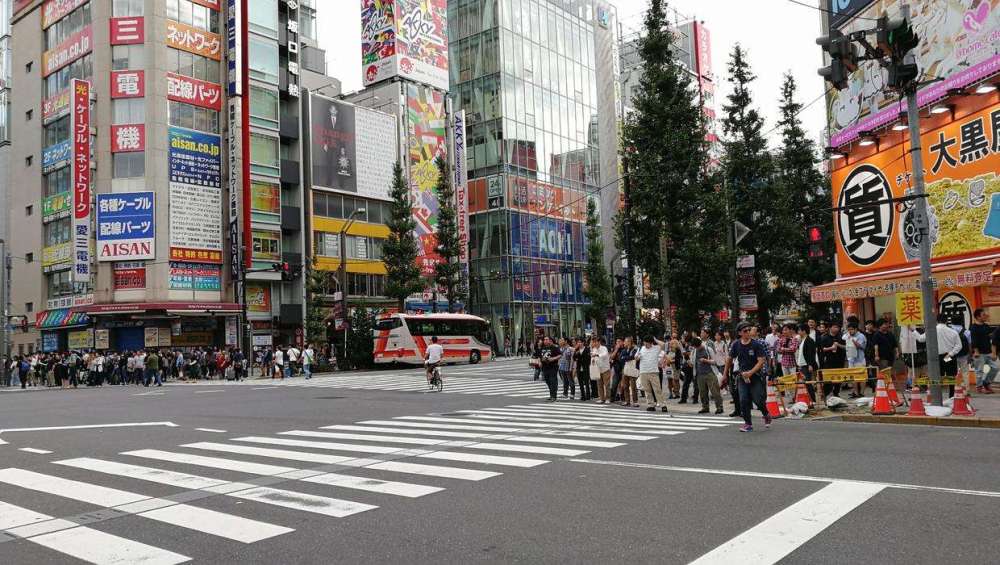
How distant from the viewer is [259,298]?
156 feet

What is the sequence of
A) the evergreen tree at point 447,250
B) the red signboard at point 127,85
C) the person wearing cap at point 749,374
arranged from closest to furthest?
the person wearing cap at point 749,374, the red signboard at point 127,85, the evergreen tree at point 447,250

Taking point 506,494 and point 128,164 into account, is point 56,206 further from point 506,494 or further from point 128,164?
point 506,494

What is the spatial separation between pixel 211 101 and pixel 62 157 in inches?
405

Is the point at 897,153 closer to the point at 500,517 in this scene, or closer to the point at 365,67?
the point at 500,517

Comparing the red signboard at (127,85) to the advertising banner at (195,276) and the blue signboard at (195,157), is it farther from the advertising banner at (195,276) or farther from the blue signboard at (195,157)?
the advertising banner at (195,276)

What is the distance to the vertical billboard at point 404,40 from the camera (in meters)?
56.6

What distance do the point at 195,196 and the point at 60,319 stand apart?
11.3 meters

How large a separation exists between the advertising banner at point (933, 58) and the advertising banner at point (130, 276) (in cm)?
3712

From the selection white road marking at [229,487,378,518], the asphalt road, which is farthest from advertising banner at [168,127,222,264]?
white road marking at [229,487,378,518]

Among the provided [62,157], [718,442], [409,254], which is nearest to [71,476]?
[718,442]

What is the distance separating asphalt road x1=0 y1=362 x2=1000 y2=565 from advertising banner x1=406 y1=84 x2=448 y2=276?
45.2 meters

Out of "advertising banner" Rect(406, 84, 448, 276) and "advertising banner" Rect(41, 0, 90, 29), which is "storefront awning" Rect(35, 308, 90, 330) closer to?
"advertising banner" Rect(41, 0, 90, 29)

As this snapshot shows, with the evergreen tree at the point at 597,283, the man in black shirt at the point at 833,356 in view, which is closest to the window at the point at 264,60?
the evergreen tree at the point at 597,283

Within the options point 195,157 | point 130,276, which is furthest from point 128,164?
point 130,276
